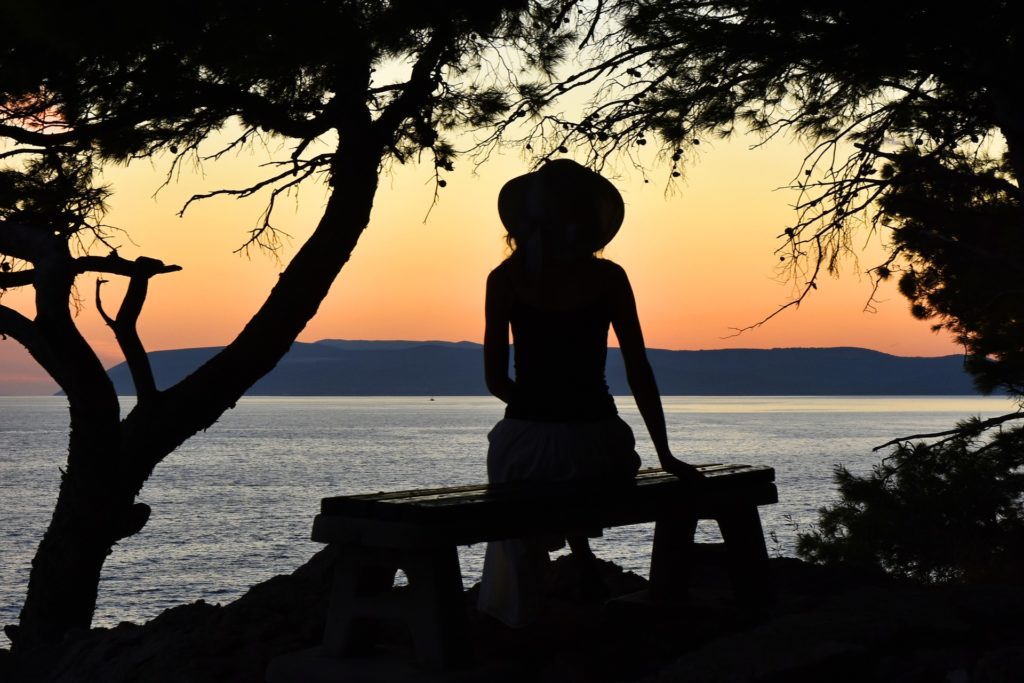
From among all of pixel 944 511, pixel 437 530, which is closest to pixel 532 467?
pixel 437 530

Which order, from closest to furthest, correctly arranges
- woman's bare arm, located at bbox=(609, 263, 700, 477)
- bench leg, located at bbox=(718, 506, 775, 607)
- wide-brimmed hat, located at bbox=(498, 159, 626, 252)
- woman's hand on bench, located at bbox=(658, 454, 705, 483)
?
wide-brimmed hat, located at bbox=(498, 159, 626, 252), woman's bare arm, located at bbox=(609, 263, 700, 477), woman's hand on bench, located at bbox=(658, 454, 705, 483), bench leg, located at bbox=(718, 506, 775, 607)

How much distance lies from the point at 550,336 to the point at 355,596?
119 centimetres

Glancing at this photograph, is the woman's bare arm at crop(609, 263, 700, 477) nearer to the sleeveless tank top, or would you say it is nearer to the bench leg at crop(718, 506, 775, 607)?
the sleeveless tank top

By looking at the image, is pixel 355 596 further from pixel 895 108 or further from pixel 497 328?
pixel 895 108

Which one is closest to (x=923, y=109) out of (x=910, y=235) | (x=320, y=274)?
(x=910, y=235)

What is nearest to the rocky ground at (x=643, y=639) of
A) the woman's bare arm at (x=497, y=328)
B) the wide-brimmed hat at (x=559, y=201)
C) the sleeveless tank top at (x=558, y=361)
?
the sleeveless tank top at (x=558, y=361)

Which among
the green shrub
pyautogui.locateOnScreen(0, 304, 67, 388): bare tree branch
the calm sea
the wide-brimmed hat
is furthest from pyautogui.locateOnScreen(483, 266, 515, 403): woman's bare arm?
the calm sea

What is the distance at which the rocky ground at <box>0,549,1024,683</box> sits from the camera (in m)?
3.71

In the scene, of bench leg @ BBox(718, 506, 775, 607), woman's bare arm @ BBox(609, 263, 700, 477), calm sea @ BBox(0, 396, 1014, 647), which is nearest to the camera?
woman's bare arm @ BBox(609, 263, 700, 477)

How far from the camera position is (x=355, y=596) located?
13.4ft

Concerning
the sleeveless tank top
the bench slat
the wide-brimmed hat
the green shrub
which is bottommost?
the green shrub

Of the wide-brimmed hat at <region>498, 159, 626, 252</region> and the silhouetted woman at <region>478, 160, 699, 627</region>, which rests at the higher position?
the wide-brimmed hat at <region>498, 159, 626, 252</region>

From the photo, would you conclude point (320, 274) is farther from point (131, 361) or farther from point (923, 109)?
point (923, 109)

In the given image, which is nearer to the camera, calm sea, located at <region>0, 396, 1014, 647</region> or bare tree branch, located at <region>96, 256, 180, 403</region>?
bare tree branch, located at <region>96, 256, 180, 403</region>
